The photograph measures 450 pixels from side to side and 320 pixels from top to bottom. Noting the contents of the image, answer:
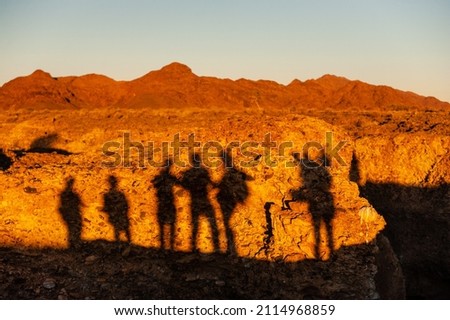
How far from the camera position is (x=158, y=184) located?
8.83 meters

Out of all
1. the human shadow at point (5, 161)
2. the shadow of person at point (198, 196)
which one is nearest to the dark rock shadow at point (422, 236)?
the shadow of person at point (198, 196)

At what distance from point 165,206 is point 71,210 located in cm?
180

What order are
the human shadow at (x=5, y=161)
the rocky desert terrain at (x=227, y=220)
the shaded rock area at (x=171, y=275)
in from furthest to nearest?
the human shadow at (x=5, y=161), the rocky desert terrain at (x=227, y=220), the shaded rock area at (x=171, y=275)

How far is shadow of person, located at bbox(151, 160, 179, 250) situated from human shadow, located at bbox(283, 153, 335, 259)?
2071mm

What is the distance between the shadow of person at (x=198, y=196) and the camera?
8.30 meters

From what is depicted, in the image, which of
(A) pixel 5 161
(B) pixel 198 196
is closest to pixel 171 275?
(B) pixel 198 196

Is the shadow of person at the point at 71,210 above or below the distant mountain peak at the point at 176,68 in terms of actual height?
below

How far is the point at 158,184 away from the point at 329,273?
11.7ft

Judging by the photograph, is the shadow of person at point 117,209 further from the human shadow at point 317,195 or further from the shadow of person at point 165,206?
the human shadow at point 317,195

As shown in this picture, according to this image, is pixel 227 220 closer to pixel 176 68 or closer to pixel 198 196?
pixel 198 196

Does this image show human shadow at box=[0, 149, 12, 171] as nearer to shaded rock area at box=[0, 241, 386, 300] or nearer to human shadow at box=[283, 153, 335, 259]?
shaded rock area at box=[0, 241, 386, 300]

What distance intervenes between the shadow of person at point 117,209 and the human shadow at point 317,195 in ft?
9.59

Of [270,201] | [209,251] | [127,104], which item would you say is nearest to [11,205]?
[209,251]

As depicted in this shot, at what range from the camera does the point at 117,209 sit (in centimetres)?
866
